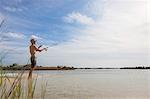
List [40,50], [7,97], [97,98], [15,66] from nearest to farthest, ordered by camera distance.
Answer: [7,97] → [15,66] → [40,50] → [97,98]

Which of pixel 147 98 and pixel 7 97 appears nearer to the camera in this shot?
pixel 7 97

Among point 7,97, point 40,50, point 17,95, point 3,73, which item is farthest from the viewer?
point 40,50

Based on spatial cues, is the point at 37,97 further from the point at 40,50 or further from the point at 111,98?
the point at 40,50

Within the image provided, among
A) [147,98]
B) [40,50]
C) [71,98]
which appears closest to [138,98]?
[147,98]

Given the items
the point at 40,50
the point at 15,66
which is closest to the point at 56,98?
the point at 40,50

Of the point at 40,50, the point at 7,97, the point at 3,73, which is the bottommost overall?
the point at 7,97

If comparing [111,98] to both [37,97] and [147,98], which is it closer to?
[147,98]

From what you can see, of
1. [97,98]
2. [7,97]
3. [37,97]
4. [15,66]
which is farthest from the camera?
[97,98]

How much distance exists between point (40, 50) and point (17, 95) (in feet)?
5.09

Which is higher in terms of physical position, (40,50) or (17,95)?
(40,50)

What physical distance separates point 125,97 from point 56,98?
9.16 feet

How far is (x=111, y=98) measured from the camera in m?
10.9

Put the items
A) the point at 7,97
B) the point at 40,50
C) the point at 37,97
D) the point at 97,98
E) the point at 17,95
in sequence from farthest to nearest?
the point at 97,98
the point at 37,97
the point at 40,50
the point at 17,95
the point at 7,97

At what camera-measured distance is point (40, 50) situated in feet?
13.0
